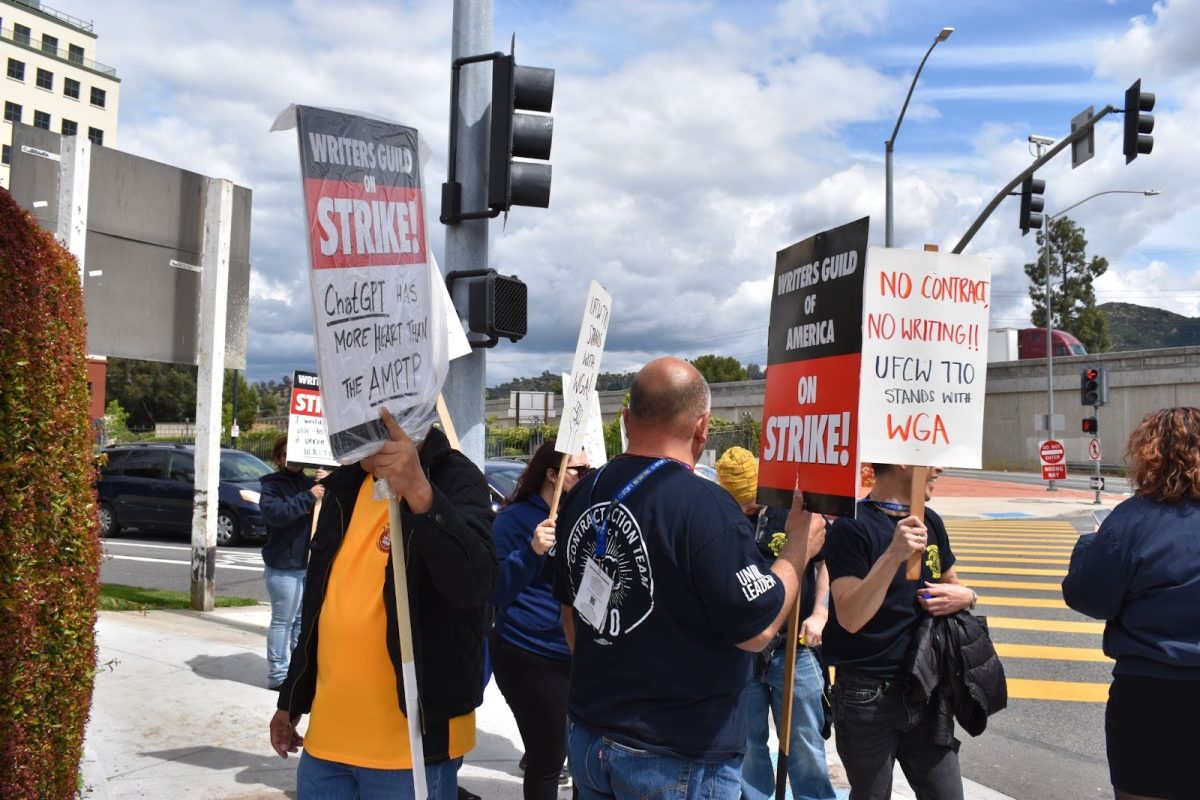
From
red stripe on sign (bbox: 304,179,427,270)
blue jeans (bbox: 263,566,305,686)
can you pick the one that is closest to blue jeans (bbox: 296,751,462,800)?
red stripe on sign (bbox: 304,179,427,270)

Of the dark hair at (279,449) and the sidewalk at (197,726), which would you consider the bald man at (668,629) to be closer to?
the sidewalk at (197,726)

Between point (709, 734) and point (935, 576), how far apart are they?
148 cm

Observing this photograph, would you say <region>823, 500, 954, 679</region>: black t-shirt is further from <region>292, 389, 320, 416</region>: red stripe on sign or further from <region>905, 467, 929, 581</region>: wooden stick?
<region>292, 389, 320, 416</region>: red stripe on sign

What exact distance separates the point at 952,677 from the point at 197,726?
478cm

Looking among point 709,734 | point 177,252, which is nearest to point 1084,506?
point 177,252

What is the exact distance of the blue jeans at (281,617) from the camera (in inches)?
275

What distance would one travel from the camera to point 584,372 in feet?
16.4

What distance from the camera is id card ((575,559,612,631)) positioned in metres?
2.75

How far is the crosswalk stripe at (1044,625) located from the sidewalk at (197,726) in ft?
15.5

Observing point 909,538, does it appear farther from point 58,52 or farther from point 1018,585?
point 58,52

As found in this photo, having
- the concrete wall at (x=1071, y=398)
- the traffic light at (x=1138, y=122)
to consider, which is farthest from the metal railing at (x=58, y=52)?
the traffic light at (x=1138, y=122)

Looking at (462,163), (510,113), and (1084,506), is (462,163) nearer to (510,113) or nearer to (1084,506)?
(510,113)

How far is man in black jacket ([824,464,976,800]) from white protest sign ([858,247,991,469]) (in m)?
0.22

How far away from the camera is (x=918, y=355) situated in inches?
142
